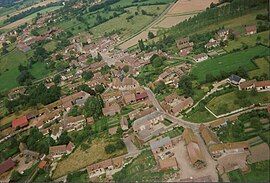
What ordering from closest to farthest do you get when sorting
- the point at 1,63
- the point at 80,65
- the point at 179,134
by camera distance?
the point at 179,134
the point at 80,65
the point at 1,63

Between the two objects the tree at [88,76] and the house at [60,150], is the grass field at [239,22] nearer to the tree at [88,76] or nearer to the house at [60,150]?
the tree at [88,76]

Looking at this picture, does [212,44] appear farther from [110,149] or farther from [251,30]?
[110,149]

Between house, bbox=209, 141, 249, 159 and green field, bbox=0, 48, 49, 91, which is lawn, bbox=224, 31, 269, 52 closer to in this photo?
house, bbox=209, 141, 249, 159

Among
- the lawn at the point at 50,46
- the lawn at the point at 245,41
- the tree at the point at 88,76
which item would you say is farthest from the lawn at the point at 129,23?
the lawn at the point at 245,41

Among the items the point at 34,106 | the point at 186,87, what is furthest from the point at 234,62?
the point at 34,106

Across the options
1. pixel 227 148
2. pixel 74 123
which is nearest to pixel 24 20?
pixel 74 123

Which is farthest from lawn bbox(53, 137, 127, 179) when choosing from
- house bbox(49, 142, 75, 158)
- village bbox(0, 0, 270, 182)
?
house bbox(49, 142, 75, 158)

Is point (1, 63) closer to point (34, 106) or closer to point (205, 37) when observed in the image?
point (34, 106)
